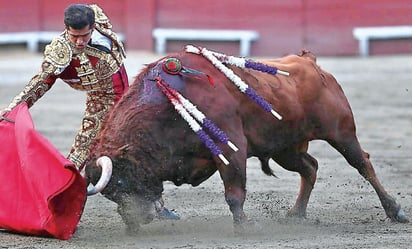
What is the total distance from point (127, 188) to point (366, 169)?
1.39 m

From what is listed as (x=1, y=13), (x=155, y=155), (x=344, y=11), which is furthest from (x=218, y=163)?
(x=1, y=13)

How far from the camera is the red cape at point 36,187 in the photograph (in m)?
4.31

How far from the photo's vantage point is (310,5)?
13.5 meters

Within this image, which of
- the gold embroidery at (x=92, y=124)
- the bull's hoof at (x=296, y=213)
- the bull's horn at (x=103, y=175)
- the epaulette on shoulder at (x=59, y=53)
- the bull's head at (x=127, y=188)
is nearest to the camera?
the bull's horn at (x=103, y=175)

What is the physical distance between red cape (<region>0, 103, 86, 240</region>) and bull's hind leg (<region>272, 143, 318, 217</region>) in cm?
115

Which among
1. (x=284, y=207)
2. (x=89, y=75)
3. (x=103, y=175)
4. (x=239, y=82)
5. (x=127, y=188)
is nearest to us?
(x=103, y=175)

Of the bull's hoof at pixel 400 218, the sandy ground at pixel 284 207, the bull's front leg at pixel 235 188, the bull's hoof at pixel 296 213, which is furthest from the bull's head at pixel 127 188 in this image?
the bull's hoof at pixel 400 218

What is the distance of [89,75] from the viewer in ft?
14.9

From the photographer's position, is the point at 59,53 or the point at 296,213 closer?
the point at 59,53

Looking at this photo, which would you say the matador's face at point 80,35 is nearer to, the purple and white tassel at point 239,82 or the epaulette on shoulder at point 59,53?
Result: the epaulette on shoulder at point 59,53

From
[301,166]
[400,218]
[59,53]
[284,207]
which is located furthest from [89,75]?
[400,218]

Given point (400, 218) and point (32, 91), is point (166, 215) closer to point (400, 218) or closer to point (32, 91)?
point (32, 91)

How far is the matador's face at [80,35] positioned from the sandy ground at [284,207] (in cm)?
85

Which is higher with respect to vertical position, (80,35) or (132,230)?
A: (80,35)
